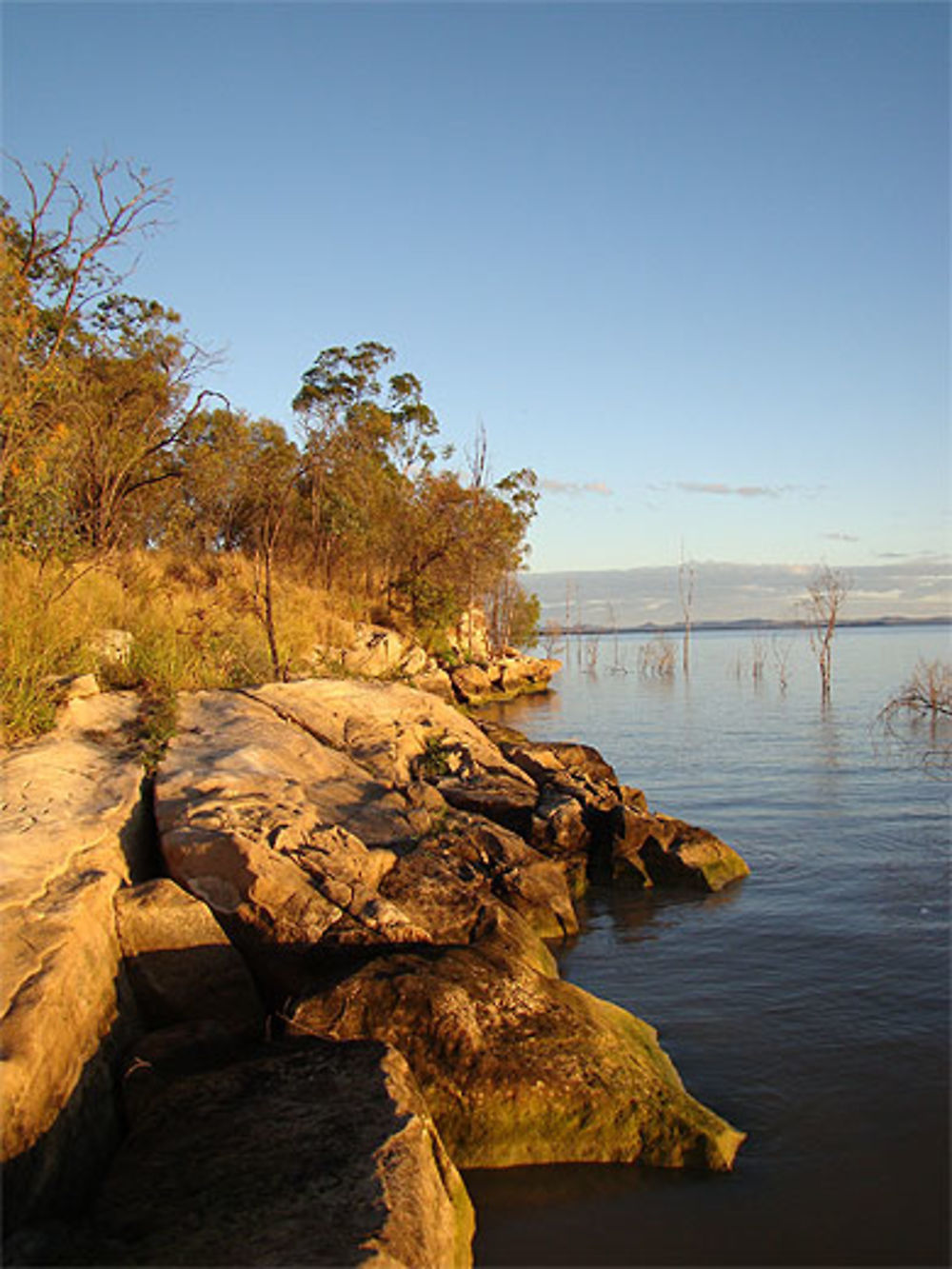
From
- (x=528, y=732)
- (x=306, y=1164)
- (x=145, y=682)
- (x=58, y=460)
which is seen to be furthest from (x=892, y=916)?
(x=528, y=732)

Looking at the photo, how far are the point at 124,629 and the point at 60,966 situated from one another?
8311 mm

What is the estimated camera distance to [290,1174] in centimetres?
377

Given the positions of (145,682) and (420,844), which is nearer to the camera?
(420,844)

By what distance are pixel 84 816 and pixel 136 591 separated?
9.29m

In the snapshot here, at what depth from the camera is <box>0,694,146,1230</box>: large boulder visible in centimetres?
384

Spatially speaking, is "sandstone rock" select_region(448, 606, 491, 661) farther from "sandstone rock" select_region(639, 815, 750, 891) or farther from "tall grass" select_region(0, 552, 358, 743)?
"sandstone rock" select_region(639, 815, 750, 891)

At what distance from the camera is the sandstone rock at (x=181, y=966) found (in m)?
5.56

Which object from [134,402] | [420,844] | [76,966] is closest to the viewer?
[76,966]

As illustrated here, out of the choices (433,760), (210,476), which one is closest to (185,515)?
(210,476)

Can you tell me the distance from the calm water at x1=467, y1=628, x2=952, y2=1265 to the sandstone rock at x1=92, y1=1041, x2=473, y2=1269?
854 mm

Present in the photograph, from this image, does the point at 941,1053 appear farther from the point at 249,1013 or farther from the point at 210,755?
the point at 210,755

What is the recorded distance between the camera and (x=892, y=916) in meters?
9.45

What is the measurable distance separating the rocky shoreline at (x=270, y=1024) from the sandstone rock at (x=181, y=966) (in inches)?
0.5

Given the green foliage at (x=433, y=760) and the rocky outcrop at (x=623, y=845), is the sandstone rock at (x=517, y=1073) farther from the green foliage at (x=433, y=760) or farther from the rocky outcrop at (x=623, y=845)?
the green foliage at (x=433, y=760)
